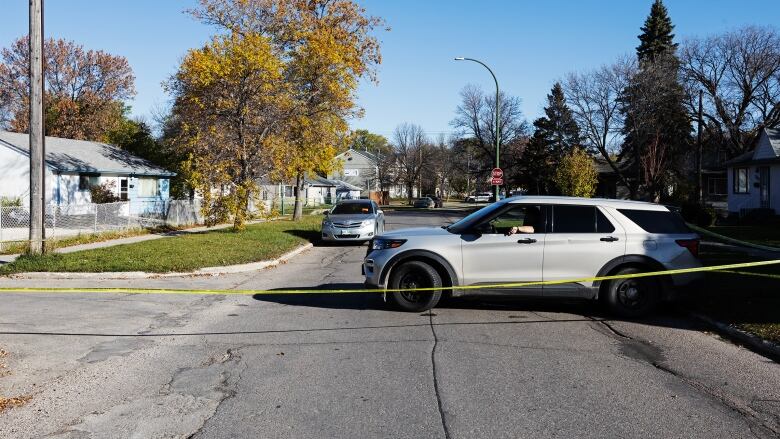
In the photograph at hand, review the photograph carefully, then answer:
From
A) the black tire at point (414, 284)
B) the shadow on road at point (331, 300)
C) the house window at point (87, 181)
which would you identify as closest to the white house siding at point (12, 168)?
the house window at point (87, 181)

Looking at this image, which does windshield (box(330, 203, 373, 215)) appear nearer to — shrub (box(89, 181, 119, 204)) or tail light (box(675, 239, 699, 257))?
shrub (box(89, 181, 119, 204))

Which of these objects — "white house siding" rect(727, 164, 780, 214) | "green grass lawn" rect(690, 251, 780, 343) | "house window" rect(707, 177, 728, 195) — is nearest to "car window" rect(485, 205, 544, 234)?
"green grass lawn" rect(690, 251, 780, 343)

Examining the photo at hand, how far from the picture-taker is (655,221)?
345 inches

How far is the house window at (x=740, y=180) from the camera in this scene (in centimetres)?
3303

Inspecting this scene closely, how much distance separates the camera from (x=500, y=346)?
7027 millimetres

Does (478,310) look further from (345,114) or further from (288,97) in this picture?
(345,114)

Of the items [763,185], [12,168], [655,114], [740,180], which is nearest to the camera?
[12,168]

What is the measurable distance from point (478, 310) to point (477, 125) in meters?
58.3

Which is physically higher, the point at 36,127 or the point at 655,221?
the point at 36,127

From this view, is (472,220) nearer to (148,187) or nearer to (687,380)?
(687,380)

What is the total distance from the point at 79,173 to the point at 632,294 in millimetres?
27650

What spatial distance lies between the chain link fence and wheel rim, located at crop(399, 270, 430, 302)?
11101mm

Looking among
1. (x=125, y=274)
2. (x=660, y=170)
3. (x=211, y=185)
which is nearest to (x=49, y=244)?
(x=125, y=274)

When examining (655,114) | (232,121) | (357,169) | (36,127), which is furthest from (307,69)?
(357,169)
